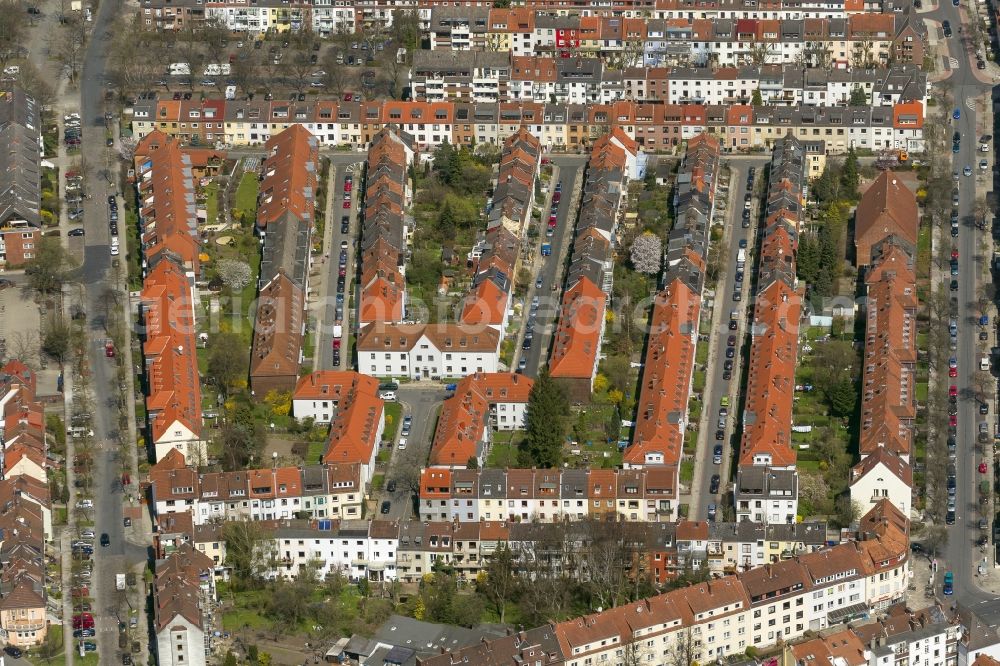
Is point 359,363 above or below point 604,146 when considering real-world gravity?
below

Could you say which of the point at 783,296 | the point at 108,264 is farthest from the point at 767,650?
the point at 108,264

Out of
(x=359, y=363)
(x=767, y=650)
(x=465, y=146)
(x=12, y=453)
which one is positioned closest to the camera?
(x=767, y=650)

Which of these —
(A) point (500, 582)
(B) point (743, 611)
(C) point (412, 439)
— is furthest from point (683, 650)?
(C) point (412, 439)

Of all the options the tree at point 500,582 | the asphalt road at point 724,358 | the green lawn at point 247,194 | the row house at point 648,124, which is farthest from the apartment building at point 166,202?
the tree at point 500,582

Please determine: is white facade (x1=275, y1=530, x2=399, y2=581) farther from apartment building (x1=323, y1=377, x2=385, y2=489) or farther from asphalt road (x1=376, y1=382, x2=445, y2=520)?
apartment building (x1=323, y1=377, x2=385, y2=489)

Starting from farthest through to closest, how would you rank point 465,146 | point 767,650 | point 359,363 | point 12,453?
point 465,146 → point 359,363 → point 12,453 → point 767,650

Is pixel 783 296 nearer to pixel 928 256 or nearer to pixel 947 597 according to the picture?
pixel 928 256

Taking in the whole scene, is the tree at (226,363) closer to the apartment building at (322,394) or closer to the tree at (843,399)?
the apartment building at (322,394)

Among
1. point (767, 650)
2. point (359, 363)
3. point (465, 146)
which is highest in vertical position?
point (465, 146)
